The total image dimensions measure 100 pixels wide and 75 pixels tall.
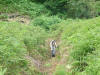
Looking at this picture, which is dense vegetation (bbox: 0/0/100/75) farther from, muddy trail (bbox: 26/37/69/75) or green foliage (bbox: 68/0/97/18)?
muddy trail (bbox: 26/37/69/75)

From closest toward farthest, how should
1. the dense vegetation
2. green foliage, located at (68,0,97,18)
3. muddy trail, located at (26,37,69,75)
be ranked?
the dense vegetation
muddy trail, located at (26,37,69,75)
green foliage, located at (68,0,97,18)

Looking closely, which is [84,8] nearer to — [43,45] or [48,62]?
[43,45]

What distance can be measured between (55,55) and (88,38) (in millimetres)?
3034

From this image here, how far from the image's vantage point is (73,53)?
23.0 feet

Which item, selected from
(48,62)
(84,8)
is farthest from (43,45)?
(84,8)

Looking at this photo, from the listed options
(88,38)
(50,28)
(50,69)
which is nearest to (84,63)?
(88,38)

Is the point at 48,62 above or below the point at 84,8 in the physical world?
below

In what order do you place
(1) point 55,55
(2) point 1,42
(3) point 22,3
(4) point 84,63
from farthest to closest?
(3) point 22,3, (1) point 55,55, (2) point 1,42, (4) point 84,63

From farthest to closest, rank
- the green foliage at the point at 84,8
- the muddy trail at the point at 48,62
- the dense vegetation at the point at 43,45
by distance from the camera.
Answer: the green foliage at the point at 84,8
the muddy trail at the point at 48,62
the dense vegetation at the point at 43,45

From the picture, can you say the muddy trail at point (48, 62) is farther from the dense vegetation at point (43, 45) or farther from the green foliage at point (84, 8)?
the green foliage at point (84, 8)

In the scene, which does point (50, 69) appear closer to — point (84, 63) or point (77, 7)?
point (84, 63)

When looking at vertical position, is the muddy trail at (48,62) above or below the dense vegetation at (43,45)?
below

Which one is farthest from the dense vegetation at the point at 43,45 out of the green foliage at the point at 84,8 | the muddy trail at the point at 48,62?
the muddy trail at the point at 48,62

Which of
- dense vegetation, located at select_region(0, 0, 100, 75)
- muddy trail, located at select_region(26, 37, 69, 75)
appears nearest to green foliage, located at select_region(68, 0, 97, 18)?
dense vegetation, located at select_region(0, 0, 100, 75)
